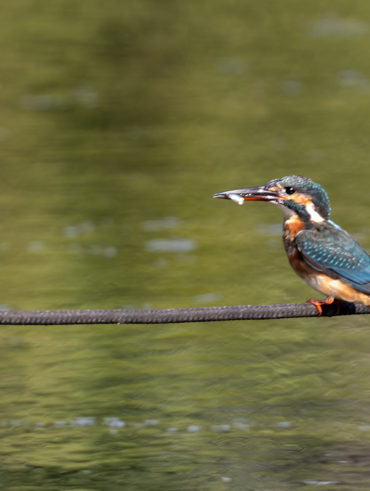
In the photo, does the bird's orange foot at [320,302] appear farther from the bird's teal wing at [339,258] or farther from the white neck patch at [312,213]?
the white neck patch at [312,213]

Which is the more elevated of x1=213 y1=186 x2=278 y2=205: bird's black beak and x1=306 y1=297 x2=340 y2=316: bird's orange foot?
x1=213 y1=186 x2=278 y2=205: bird's black beak

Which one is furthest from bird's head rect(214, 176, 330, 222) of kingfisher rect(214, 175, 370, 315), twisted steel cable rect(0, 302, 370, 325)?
twisted steel cable rect(0, 302, 370, 325)

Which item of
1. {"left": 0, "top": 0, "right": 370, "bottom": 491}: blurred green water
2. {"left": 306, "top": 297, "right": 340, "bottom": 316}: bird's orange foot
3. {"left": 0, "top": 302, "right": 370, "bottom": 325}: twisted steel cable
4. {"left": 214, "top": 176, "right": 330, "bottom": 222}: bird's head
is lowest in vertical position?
{"left": 0, "top": 0, "right": 370, "bottom": 491}: blurred green water

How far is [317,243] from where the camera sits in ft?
19.4

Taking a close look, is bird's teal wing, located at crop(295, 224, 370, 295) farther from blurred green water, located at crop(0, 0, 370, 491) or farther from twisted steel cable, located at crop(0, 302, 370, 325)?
blurred green water, located at crop(0, 0, 370, 491)

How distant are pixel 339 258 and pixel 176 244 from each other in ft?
18.8

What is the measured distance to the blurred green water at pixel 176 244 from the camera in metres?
7.45

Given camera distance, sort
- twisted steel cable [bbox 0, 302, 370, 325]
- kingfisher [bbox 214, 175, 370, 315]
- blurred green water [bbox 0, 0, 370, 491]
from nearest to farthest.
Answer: twisted steel cable [bbox 0, 302, 370, 325] → kingfisher [bbox 214, 175, 370, 315] → blurred green water [bbox 0, 0, 370, 491]

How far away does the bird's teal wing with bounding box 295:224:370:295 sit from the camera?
5848 millimetres

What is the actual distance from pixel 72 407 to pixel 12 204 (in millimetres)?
5243

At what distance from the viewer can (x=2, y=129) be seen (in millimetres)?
16094

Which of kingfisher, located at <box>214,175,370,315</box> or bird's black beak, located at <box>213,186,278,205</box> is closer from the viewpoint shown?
bird's black beak, located at <box>213,186,278,205</box>

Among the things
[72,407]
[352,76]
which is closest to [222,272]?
[72,407]

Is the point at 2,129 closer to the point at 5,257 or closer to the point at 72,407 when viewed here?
the point at 5,257
